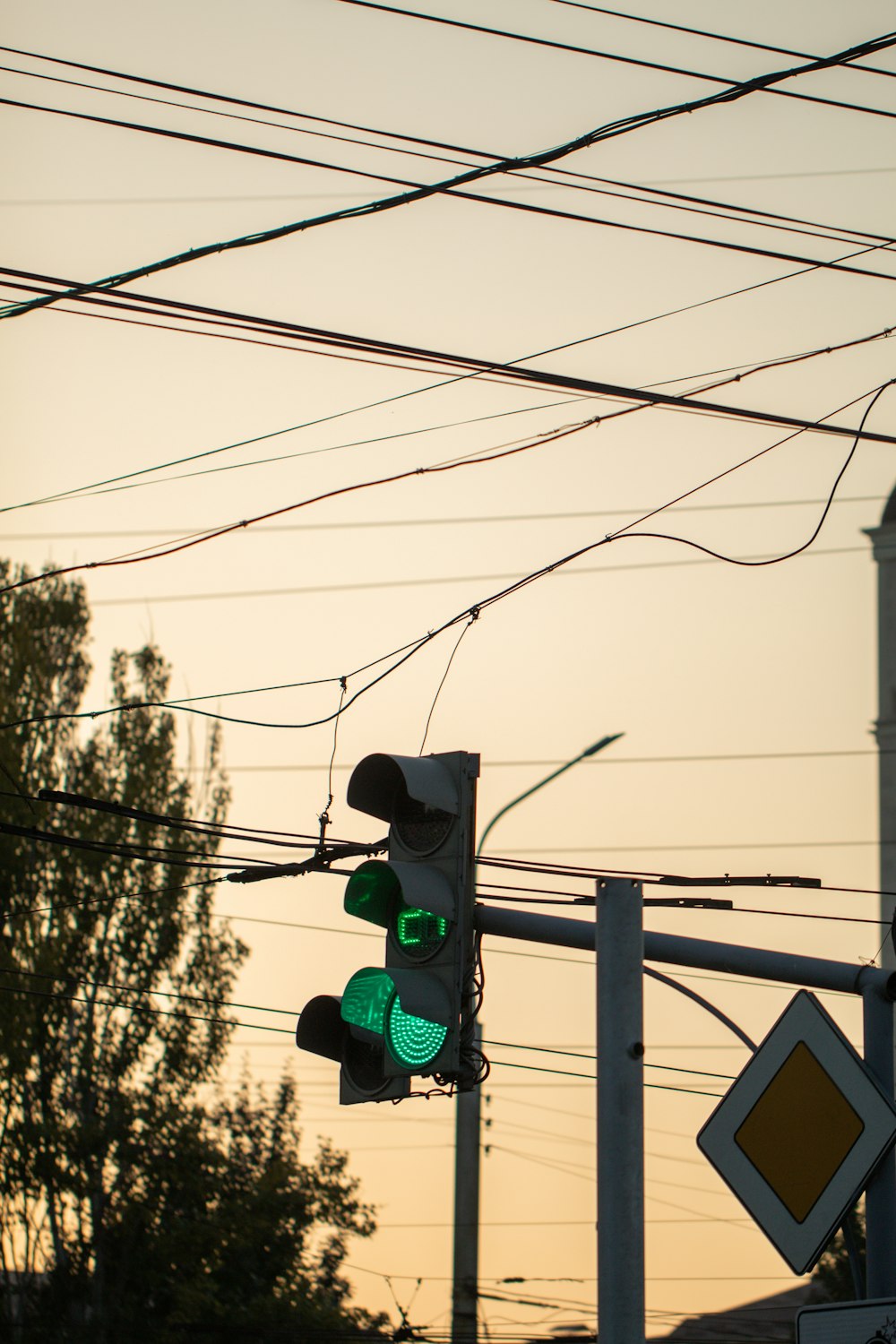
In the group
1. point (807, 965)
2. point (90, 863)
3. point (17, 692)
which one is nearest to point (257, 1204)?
point (90, 863)

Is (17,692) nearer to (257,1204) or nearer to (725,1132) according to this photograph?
(257,1204)

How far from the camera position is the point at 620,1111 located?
6691 mm

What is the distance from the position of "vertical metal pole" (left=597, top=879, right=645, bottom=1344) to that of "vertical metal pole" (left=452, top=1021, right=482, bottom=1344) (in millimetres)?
8136

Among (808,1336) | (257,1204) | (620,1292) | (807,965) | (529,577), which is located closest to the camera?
(808,1336)

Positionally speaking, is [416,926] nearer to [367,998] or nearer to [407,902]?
[407,902]

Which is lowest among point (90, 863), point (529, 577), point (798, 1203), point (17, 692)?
point (798, 1203)

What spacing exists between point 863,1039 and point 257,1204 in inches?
1155

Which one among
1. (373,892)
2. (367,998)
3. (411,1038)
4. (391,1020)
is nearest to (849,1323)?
(411,1038)

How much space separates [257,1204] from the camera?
34312mm

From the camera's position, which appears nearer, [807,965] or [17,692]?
[807,965]

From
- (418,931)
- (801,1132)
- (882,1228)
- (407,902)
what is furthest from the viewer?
(418,931)

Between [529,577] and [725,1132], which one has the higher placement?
[529,577]

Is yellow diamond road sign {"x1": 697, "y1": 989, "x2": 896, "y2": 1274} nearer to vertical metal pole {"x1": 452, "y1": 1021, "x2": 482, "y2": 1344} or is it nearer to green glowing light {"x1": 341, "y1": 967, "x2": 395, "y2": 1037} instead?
green glowing light {"x1": 341, "y1": 967, "x2": 395, "y2": 1037}

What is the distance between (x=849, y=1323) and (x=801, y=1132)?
0.79 m
